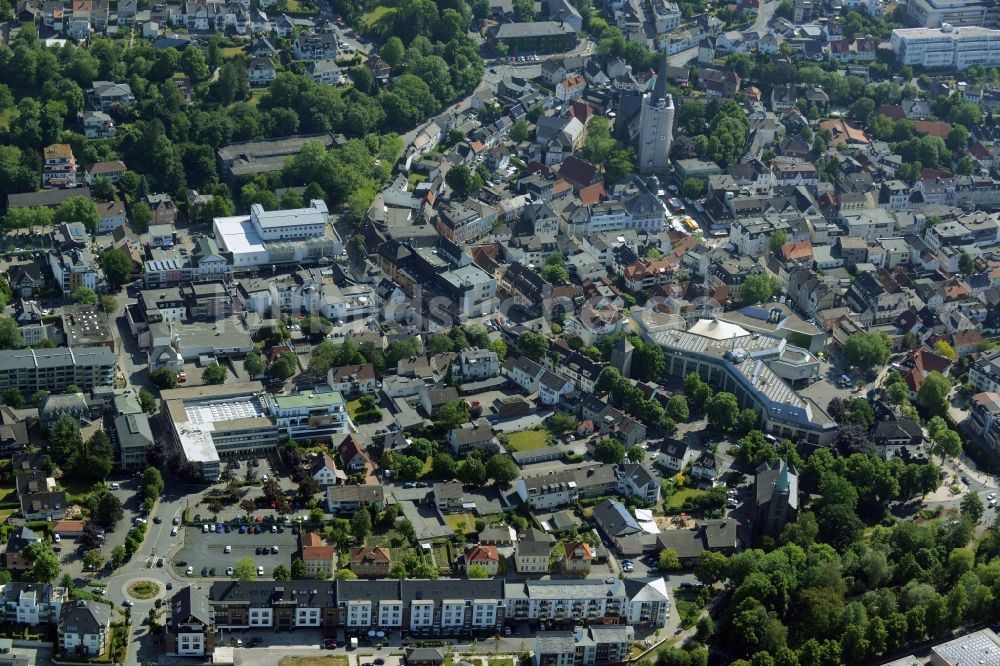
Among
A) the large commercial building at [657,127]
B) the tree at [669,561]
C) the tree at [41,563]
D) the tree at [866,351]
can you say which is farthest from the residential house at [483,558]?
the large commercial building at [657,127]

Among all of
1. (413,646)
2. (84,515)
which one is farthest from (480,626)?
(84,515)

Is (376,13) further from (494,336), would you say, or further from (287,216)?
(494,336)

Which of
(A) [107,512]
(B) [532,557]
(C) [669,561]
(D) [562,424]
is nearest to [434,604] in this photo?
(B) [532,557]

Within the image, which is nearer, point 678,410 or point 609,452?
point 609,452

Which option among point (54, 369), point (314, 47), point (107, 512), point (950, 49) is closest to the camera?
point (107, 512)

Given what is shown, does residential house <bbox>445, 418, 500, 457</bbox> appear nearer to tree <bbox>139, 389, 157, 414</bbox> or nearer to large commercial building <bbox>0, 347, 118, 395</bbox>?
tree <bbox>139, 389, 157, 414</bbox>

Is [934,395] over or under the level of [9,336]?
under
